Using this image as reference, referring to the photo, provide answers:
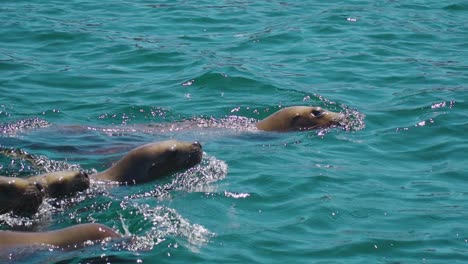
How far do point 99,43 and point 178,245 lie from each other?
8185 millimetres

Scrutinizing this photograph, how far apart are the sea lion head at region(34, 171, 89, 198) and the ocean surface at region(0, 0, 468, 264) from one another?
0.37ft

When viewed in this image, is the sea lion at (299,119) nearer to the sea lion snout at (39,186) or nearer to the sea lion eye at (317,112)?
the sea lion eye at (317,112)

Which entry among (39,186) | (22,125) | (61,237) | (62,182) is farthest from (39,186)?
(22,125)

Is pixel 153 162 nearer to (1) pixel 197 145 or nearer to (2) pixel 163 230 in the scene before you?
(1) pixel 197 145

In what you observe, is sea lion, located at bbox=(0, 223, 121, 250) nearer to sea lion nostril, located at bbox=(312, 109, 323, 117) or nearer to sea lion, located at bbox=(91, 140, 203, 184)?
sea lion, located at bbox=(91, 140, 203, 184)

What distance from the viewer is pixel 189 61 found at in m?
15.5

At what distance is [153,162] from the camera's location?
34.9 feet

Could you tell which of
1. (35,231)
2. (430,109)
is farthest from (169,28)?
(35,231)

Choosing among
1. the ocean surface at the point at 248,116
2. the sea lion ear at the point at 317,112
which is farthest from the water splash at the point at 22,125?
the sea lion ear at the point at 317,112

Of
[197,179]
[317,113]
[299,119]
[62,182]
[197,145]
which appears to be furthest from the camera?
[317,113]

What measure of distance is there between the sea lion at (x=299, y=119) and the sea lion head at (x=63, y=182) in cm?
323

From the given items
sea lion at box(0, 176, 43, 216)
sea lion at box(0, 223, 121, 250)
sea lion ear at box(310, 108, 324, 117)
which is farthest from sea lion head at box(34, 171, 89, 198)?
sea lion ear at box(310, 108, 324, 117)

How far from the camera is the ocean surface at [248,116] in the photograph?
9062 millimetres

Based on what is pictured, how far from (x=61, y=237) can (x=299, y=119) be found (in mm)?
4766
